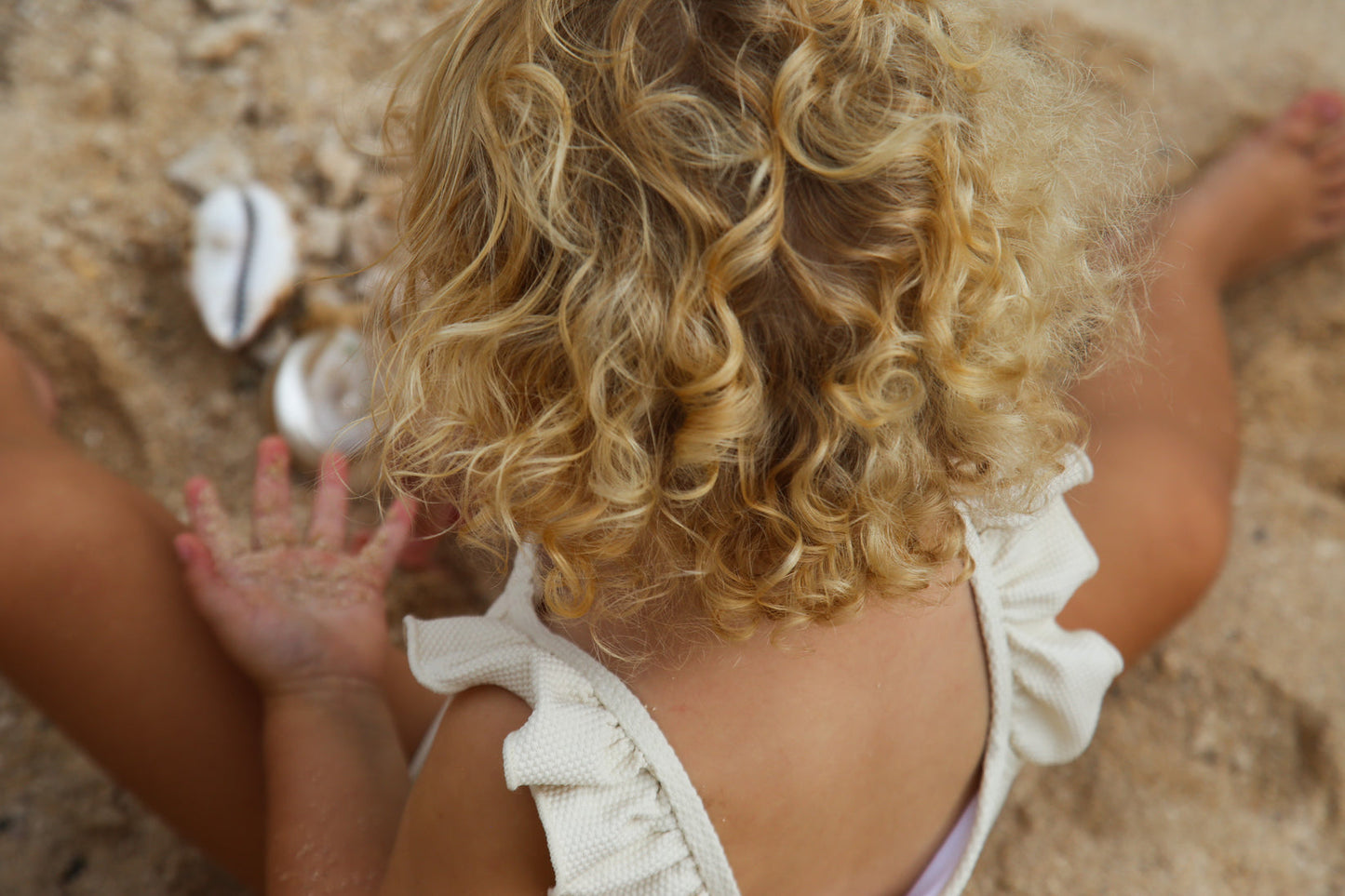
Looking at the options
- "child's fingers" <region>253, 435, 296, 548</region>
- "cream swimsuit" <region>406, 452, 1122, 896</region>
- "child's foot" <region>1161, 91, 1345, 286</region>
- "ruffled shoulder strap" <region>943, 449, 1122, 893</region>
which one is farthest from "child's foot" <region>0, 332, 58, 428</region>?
"child's foot" <region>1161, 91, 1345, 286</region>

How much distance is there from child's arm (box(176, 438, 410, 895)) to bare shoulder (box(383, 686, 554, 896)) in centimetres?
22

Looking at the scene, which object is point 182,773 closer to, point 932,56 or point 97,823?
point 97,823

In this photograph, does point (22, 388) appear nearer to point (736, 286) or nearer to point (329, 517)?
point (329, 517)

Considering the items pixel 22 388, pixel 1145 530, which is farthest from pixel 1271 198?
pixel 22 388

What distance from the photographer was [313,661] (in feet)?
3.89

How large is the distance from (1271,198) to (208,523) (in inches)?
69.4

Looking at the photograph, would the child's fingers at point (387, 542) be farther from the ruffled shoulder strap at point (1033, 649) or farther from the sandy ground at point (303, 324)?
the ruffled shoulder strap at point (1033, 649)

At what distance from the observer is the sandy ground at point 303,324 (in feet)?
4.33

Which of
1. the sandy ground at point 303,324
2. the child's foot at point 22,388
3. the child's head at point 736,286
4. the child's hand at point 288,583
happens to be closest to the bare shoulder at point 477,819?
the child's head at point 736,286

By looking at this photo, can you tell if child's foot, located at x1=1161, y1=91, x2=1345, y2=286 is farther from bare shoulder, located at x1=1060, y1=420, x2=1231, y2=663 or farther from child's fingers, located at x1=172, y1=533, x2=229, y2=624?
child's fingers, located at x1=172, y1=533, x2=229, y2=624

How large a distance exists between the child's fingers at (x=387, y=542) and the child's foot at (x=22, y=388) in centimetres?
50

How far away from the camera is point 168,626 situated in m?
1.17

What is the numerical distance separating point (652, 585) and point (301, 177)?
1.20 meters

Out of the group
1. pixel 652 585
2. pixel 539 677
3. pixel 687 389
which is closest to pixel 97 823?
pixel 539 677
